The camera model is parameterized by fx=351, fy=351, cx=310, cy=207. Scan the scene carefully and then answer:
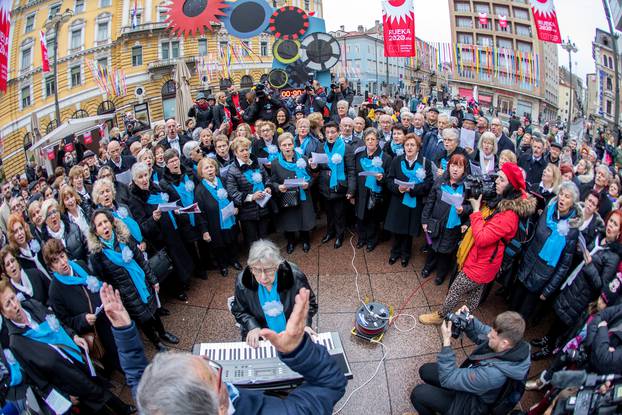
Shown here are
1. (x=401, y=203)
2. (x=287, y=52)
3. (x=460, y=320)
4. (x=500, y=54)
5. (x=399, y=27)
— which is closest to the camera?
(x=460, y=320)

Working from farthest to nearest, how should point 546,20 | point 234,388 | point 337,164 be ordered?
point 546,20 < point 337,164 < point 234,388

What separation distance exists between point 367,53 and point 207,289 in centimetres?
6599

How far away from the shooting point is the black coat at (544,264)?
3734mm

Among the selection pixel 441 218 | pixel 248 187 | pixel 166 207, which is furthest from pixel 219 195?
pixel 441 218

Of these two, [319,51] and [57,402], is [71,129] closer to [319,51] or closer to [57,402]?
[319,51]

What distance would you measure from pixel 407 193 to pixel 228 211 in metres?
2.73

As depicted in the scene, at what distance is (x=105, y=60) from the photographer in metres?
9.50

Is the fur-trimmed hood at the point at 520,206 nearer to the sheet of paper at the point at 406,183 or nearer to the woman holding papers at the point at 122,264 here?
the sheet of paper at the point at 406,183

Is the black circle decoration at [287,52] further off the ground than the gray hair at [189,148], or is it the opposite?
the black circle decoration at [287,52]

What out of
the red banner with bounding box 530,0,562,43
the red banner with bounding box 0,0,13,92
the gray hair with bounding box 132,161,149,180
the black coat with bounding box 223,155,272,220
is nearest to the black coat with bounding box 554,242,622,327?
the black coat with bounding box 223,155,272,220

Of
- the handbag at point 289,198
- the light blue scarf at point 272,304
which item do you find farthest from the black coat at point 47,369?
the handbag at point 289,198

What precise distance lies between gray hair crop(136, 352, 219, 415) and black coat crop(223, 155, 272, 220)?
412 cm

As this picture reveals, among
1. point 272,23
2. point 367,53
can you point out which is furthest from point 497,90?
point 367,53

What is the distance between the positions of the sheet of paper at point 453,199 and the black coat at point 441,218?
0.32 feet
